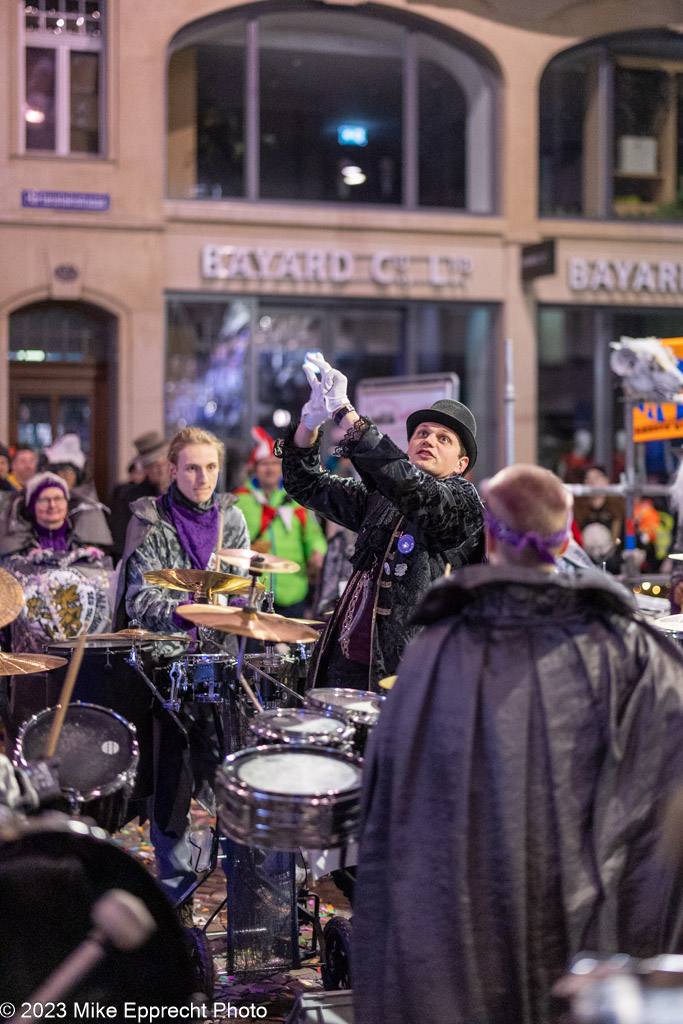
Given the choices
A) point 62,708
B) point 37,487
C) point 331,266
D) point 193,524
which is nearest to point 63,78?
point 331,266

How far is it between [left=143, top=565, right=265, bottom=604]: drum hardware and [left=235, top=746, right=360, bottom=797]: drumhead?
1027mm

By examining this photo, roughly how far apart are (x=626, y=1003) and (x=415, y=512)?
2002 millimetres

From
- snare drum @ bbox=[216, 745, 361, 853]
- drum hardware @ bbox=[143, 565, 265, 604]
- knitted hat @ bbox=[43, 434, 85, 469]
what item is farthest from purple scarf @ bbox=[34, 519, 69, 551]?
snare drum @ bbox=[216, 745, 361, 853]

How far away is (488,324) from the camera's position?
14.4m

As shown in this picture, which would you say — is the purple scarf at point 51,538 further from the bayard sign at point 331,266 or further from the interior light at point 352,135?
the interior light at point 352,135

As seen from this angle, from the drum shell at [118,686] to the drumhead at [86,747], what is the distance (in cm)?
118

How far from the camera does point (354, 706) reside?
3523mm

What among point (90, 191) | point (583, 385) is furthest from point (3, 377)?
point (583, 385)

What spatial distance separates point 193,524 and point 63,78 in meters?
9.65

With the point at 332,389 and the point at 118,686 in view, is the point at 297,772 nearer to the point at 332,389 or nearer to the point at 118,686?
the point at 332,389

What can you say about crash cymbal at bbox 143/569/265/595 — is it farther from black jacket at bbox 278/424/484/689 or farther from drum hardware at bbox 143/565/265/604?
black jacket at bbox 278/424/484/689

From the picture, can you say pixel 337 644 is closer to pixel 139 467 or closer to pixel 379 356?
pixel 139 467

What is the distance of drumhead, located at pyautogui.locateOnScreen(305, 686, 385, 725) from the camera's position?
3.43m

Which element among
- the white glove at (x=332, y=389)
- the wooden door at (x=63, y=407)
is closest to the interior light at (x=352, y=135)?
the wooden door at (x=63, y=407)
